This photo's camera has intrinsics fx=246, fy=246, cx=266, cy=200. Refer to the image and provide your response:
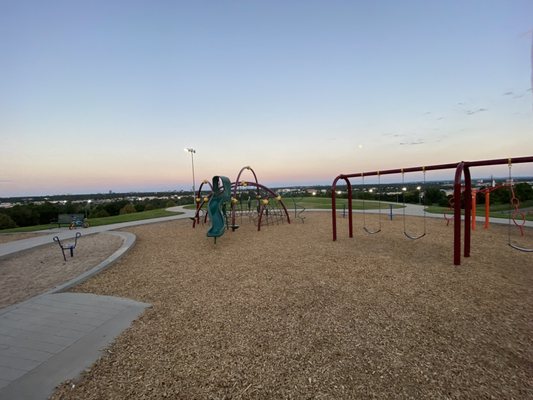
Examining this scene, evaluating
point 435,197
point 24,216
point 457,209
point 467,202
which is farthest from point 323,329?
point 24,216

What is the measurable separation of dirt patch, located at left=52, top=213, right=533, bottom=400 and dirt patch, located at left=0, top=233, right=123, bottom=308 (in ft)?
3.36

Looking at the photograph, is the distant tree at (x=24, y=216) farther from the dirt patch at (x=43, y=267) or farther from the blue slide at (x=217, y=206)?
the blue slide at (x=217, y=206)

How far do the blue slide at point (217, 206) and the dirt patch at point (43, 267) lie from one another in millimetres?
3478

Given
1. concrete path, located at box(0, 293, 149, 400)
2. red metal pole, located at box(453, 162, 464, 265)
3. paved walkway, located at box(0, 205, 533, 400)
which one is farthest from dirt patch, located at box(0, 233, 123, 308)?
red metal pole, located at box(453, 162, 464, 265)

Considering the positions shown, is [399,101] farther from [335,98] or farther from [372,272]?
[372,272]

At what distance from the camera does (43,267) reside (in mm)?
6863

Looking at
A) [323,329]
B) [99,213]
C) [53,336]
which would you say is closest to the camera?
[53,336]

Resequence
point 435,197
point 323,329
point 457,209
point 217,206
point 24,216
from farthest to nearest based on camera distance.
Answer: point 24,216 → point 435,197 → point 217,206 → point 457,209 → point 323,329

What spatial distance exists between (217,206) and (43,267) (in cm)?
550

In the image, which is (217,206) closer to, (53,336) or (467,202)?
(53,336)

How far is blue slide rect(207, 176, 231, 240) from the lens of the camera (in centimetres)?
907

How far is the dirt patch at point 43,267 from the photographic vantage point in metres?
5.18

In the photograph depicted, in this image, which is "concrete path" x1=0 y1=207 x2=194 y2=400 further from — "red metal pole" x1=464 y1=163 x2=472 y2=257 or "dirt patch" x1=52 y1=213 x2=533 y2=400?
"red metal pole" x1=464 y1=163 x2=472 y2=257

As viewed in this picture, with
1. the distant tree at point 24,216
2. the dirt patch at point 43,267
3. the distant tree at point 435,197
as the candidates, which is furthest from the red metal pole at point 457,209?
the distant tree at point 24,216
